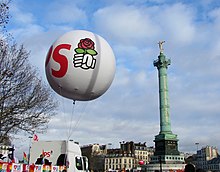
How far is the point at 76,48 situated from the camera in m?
12.8

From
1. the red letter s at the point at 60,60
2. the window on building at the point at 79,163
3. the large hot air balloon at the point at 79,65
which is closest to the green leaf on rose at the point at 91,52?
the large hot air balloon at the point at 79,65

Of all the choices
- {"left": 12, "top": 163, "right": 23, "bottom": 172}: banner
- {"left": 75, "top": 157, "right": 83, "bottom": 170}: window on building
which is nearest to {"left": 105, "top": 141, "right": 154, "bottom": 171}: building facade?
{"left": 75, "top": 157, "right": 83, "bottom": 170}: window on building

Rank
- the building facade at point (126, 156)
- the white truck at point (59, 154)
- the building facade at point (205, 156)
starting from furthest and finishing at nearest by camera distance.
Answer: the building facade at point (205, 156), the building facade at point (126, 156), the white truck at point (59, 154)

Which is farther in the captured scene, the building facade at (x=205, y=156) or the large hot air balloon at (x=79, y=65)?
the building facade at (x=205, y=156)

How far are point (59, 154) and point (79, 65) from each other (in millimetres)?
7138

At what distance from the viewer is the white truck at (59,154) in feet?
58.3

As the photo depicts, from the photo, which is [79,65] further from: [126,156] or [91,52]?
[126,156]

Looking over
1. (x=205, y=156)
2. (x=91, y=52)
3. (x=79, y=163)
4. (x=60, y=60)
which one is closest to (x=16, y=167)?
(x=60, y=60)

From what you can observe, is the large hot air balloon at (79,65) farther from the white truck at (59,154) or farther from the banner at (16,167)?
the white truck at (59,154)

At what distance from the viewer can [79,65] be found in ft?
41.6

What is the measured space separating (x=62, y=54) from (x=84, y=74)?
1.14 metres

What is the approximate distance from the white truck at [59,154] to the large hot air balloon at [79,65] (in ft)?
17.2

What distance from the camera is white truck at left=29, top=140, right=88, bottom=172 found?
17.8 m

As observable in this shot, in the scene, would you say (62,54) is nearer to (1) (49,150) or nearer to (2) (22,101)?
(1) (49,150)
